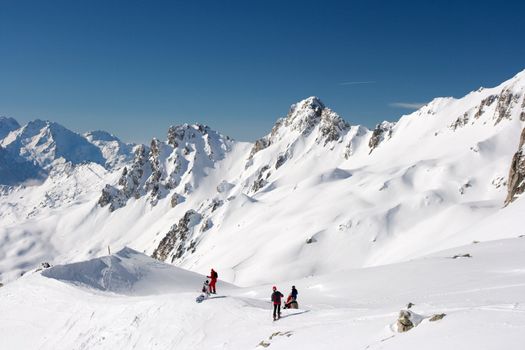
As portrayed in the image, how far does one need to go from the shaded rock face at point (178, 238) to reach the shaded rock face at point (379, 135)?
7137cm

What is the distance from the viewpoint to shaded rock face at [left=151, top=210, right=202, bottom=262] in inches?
6166

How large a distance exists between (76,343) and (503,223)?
43.4 m

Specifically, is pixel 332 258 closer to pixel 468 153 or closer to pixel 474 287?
pixel 468 153

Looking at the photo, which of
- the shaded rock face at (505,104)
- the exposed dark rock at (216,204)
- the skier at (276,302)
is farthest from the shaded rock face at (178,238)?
the skier at (276,302)

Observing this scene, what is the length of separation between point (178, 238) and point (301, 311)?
145785mm

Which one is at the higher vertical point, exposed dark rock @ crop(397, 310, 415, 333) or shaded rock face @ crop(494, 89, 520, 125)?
shaded rock face @ crop(494, 89, 520, 125)

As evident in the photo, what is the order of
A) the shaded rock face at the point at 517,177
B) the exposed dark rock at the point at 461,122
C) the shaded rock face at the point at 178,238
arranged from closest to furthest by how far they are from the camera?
the shaded rock face at the point at 517,177 < the exposed dark rock at the point at 461,122 < the shaded rock face at the point at 178,238

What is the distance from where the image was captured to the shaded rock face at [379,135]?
176 metres

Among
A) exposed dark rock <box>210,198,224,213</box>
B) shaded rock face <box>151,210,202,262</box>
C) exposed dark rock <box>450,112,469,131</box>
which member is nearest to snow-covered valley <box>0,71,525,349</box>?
exposed dark rock <box>450,112,469,131</box>

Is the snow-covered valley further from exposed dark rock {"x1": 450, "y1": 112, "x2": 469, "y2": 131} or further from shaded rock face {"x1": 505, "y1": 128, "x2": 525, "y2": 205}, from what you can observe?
exposed dark rock {"x1": 450, "y1": 112, "x2": 469, "y2": 131}

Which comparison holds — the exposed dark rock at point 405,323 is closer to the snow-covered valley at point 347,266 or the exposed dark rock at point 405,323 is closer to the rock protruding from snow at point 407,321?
the rock protruding from snow at point 407,321

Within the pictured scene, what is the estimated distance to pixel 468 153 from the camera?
112 metres

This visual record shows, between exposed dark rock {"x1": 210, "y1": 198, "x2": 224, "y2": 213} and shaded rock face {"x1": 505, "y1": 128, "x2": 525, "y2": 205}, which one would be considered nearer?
shaded rock face {"x1": 505, "y1": 128, "x2": 525, "y2": 205}

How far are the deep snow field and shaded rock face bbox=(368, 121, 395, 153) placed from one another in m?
144
